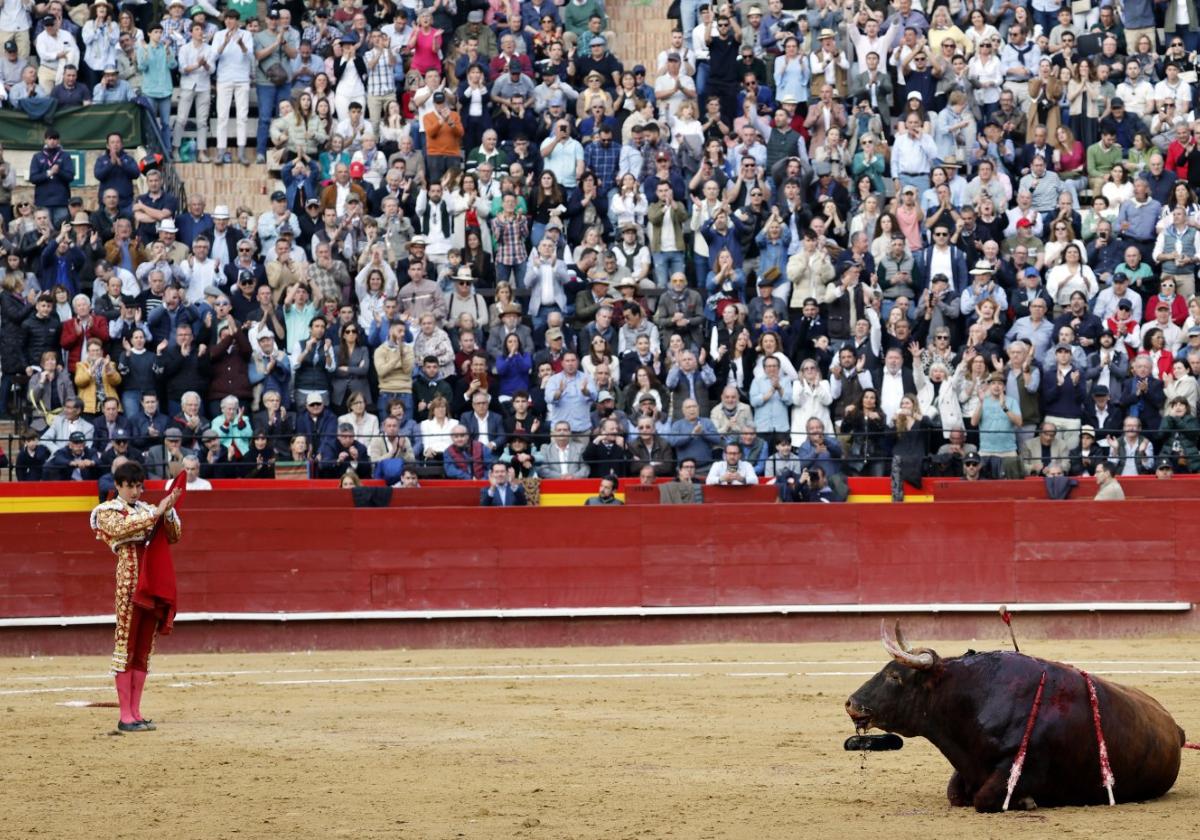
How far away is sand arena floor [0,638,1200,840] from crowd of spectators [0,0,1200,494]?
7.97 feet

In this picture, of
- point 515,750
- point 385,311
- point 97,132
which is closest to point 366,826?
point 515,750

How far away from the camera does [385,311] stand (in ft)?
54.9

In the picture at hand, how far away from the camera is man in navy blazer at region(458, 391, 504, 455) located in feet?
52.8

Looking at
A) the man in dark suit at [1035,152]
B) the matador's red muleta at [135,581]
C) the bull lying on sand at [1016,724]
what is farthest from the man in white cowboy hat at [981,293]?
the bull lying on sand at [1016,724]

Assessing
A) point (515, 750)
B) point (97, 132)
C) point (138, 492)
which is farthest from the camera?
point (97, 132)

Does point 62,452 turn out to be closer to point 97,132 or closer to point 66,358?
point 66,358

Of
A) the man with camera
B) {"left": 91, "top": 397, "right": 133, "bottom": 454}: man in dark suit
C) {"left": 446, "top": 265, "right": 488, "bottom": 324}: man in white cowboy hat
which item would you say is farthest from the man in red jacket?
the man with camera

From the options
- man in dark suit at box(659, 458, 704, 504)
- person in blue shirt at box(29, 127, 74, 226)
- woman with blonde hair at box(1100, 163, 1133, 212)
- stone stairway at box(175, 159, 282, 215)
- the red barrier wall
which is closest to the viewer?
the red barrier wall

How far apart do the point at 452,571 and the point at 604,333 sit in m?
2.62

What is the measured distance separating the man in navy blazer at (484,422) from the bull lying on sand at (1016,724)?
8.45 metres

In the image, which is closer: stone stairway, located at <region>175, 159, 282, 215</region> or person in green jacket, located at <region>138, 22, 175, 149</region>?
person in green jacket, located at <region>138, 22, 175, 149</region>

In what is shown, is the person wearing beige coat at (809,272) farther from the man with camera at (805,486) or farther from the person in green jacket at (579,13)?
the person in green jacket at (579,13)

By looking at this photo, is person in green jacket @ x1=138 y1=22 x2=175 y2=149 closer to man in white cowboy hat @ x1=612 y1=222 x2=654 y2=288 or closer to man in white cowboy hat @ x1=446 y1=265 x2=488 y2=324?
man in white cowboy hat @ x1=446 y1=265 x2=488 y2=324

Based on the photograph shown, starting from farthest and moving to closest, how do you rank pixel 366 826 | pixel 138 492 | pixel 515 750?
pixel 138 492 → pixel 515 750 → pixel 366 826
